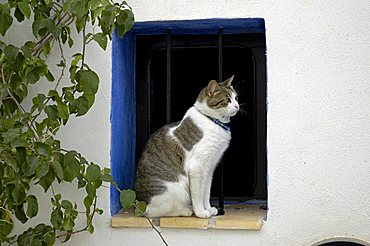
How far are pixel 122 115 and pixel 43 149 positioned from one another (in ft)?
2.02

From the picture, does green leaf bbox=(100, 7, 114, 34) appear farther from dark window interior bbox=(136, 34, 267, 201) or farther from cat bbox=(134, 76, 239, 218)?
dark window interior bbox=(136, 34, 267, 201)

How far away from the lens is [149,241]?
2.24 m

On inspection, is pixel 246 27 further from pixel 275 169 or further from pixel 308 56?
pixel 275 169

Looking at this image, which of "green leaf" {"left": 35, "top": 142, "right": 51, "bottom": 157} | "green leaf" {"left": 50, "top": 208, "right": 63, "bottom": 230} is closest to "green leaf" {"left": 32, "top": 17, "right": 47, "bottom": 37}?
"green leaf" {"left": 35, "top": 142, "right": 51, "bottom": 157}

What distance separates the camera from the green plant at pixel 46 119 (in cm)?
183

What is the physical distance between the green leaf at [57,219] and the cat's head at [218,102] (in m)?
0.65

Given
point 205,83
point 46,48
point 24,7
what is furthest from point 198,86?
point 24,7

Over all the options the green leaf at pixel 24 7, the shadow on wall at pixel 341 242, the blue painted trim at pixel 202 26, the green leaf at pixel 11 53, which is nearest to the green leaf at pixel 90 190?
the green leaf at pixel 11 53

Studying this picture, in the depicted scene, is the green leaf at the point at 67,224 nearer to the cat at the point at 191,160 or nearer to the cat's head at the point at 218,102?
the cat at the point at 191,160

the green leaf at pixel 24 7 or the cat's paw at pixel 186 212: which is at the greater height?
the green leaf at pixel 24 7

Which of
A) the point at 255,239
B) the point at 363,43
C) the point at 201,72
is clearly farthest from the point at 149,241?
the point at 363,43

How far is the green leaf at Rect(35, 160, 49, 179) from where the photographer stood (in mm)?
1785

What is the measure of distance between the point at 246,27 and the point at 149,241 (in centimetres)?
91

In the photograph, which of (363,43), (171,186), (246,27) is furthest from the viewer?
(246,27)
